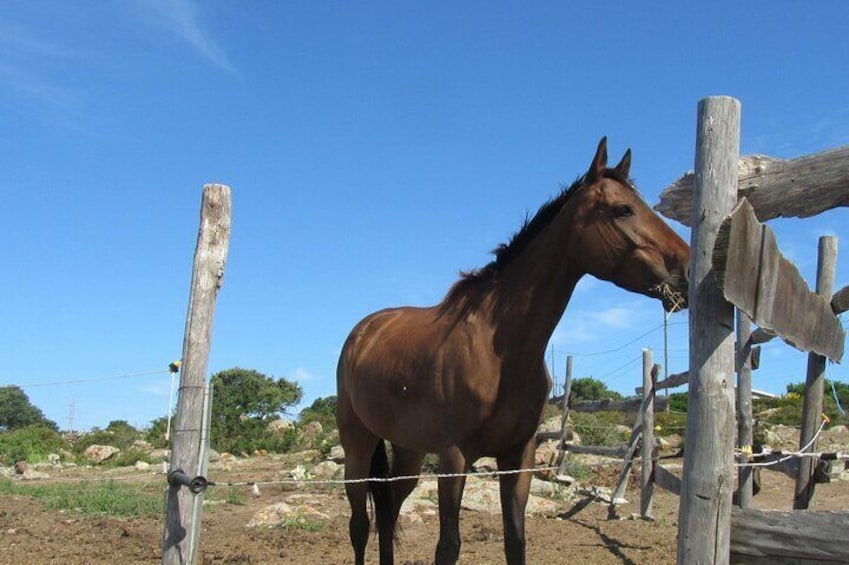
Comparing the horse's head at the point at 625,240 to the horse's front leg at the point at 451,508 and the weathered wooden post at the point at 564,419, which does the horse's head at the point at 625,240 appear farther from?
the weathered wooden post at the point at 564,419

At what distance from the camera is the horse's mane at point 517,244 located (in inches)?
187

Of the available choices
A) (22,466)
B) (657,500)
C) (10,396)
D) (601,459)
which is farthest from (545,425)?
(10,396)

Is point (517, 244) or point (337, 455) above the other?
point (517, 244)

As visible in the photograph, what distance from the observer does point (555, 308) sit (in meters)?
4.66

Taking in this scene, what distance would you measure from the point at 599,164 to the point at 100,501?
8.02m

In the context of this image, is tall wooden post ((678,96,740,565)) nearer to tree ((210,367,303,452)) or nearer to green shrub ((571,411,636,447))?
green shrub ((571,411,636,447))

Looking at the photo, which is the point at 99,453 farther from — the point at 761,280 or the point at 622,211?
the point at 761,280

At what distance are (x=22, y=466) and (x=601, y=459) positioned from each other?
39.3 ft

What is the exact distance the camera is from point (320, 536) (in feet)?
26.2

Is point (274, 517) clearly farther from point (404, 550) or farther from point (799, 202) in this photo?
point (799, 202)

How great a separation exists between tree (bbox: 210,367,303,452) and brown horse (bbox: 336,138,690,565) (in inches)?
698

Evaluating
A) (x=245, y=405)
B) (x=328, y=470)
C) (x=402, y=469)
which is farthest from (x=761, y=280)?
(x=245, y=405)

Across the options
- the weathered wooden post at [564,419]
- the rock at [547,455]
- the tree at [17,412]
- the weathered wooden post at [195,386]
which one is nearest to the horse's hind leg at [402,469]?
the weathered wooden post at [195,386]

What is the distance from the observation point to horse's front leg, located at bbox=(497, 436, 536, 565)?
470cm
